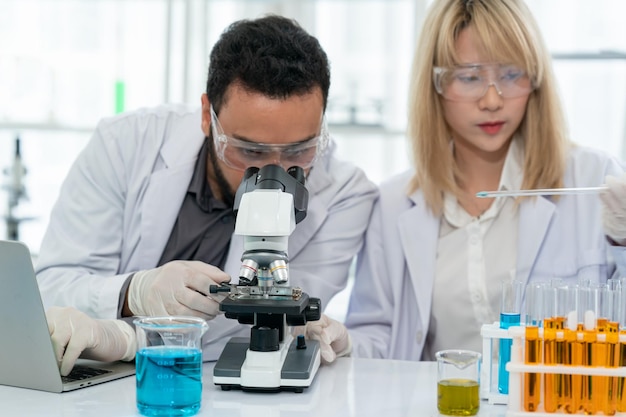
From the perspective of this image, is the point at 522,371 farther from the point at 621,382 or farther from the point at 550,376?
the point at 621,382

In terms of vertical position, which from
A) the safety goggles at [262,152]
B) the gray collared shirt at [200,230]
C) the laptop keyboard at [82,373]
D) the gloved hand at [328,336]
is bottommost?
the laptop keyboard at [82,373]

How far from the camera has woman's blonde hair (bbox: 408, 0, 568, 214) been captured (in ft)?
7.07

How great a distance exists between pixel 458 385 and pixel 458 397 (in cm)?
2

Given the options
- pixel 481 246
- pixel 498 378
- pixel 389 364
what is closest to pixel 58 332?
pixel 389 364

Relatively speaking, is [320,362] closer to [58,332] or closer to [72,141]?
[58,332]

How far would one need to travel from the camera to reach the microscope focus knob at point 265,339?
155 cm

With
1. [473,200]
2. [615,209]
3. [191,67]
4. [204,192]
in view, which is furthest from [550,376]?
[191,67]

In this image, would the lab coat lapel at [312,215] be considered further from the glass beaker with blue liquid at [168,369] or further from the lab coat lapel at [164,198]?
the glass beaker with blue liquid at [168,369]

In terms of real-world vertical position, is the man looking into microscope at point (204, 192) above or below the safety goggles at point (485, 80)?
below

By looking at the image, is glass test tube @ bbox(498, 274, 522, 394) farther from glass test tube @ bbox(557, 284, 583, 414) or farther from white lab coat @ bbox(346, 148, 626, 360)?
white lab coat @ bbox(346, 148, 626, 360)

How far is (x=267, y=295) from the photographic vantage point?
1.52m

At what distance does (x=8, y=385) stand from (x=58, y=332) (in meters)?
0.14

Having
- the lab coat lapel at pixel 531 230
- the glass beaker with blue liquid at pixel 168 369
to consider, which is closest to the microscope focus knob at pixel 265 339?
the glass beaker with blue liquid at pixel 168 369

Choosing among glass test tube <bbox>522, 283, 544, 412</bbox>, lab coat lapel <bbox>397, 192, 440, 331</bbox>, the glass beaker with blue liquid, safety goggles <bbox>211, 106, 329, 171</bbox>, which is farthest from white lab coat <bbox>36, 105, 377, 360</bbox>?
glass test tube <bbox>522, 283, 544, 412</bbox>
